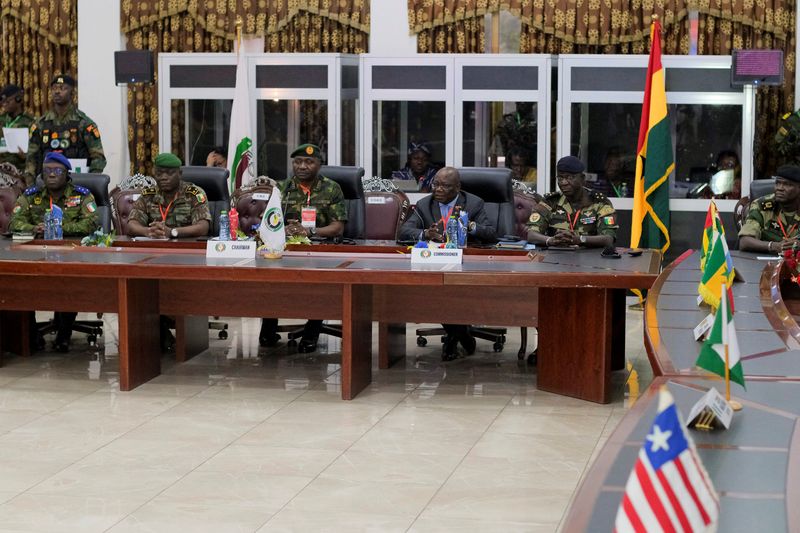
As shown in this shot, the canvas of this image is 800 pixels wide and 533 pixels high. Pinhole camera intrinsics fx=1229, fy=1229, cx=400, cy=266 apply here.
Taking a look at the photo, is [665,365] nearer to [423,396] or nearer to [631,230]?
[423,396]

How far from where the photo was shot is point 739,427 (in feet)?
8.76

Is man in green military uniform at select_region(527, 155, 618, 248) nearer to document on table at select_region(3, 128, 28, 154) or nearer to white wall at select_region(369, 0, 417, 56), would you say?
white wall at select_region(369, 0, 417, 56)

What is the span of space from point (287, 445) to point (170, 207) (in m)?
2.90

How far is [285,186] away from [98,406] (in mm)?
2345

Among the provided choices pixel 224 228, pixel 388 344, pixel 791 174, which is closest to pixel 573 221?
pixel 791 174

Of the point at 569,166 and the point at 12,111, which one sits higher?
the point at 12,111

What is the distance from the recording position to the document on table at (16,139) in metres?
10.1

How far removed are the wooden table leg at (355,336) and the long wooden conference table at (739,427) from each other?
5.33 ft

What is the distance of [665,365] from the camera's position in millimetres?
3348

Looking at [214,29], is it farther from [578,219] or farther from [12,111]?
[578,219]

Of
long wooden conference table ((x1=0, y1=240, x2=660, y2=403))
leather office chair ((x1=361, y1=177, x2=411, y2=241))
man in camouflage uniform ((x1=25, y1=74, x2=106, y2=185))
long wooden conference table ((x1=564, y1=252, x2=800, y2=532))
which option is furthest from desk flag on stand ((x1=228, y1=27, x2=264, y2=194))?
long wooden conference table ((x1=564, y1=252, x2=800, y2=532))

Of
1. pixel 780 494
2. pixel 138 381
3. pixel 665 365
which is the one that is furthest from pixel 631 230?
pixel 780 494

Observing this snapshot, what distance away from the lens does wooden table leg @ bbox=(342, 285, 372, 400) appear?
5867 mm

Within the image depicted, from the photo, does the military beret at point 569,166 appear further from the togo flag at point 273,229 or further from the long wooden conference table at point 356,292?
the togo flag at point 273,229
